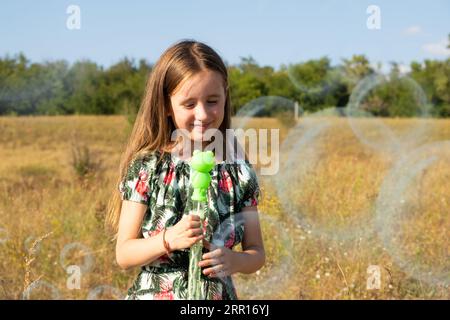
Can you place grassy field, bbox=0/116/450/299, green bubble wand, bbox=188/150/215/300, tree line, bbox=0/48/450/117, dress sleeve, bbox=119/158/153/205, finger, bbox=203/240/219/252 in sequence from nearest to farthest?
green bubble wand, bbox=188/150/215/300 < finger, bbox=203/240/219/252 < dress sleeve, bbox=119/158/153/205 < grassy field, bbox=0/116/450/299 < tree line, bbox=0/48/450/117

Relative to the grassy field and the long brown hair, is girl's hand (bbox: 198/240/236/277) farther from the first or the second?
the grassy field

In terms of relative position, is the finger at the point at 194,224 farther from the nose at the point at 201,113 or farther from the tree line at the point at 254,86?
the tree line at the point at 254,86

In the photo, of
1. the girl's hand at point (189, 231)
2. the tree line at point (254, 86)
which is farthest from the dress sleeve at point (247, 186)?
the tree line at point (254, 86)

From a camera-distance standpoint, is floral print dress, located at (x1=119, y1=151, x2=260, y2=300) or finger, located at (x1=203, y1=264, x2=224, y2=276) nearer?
finger, located at (x1=203, y1=264, x2=224, y2=276)

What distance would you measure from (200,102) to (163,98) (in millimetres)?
113

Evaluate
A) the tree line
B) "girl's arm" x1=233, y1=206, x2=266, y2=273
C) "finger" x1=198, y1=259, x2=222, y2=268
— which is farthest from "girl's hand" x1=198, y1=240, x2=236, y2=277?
the tree line

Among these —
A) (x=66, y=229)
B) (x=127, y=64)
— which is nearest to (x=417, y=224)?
(x=66, y=229)

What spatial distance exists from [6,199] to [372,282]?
7.34ft

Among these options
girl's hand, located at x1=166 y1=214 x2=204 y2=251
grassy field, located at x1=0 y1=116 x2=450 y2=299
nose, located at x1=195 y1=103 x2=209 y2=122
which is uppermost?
nose, located at x1=195 y1=103 x2=209 y2=122

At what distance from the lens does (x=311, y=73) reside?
1015 cm

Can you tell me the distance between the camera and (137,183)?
1.17m

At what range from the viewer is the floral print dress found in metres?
1.16

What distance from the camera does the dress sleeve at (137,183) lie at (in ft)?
3.80
